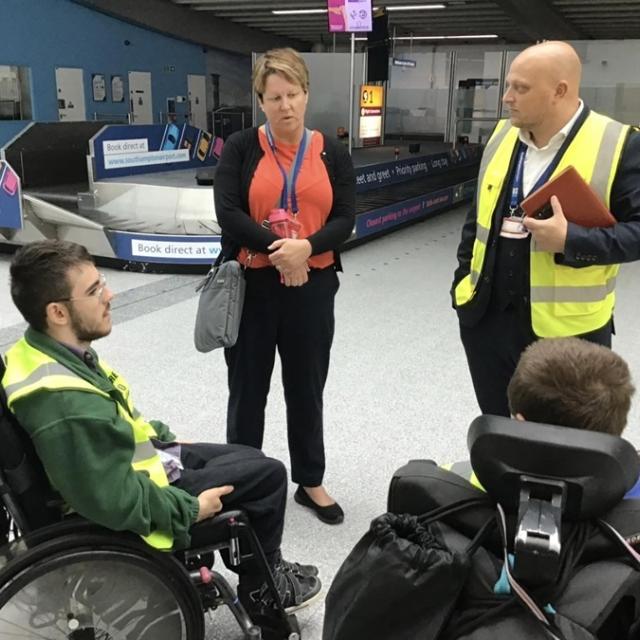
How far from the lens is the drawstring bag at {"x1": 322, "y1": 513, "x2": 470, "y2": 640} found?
854 mm

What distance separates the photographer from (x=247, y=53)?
51.9 feet

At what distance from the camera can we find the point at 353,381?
347 cm

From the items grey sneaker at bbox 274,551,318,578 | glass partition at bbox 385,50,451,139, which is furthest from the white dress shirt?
glass partition at bbox 385,50,451,139

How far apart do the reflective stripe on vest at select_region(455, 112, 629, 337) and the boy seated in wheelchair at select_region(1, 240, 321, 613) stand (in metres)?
0.78

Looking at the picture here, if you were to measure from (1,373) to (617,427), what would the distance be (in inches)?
44.0

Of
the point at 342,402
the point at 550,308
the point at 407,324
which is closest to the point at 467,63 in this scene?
the point at 407,324

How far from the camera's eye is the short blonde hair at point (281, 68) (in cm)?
188

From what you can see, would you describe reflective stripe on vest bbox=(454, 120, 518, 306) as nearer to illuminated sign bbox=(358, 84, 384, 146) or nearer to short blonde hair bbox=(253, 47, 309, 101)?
short blonde hair bbox=(253, 47, 309, 101)

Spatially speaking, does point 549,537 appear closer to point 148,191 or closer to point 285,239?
point 285,239

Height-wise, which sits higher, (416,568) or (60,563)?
(416,568)

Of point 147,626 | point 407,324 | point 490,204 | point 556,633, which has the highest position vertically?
point 490,204

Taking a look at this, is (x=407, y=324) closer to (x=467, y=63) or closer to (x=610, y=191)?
(x=610, y=191)

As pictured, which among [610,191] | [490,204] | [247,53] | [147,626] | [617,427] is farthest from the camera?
[247,53]

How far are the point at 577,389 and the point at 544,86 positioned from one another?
0.90m
